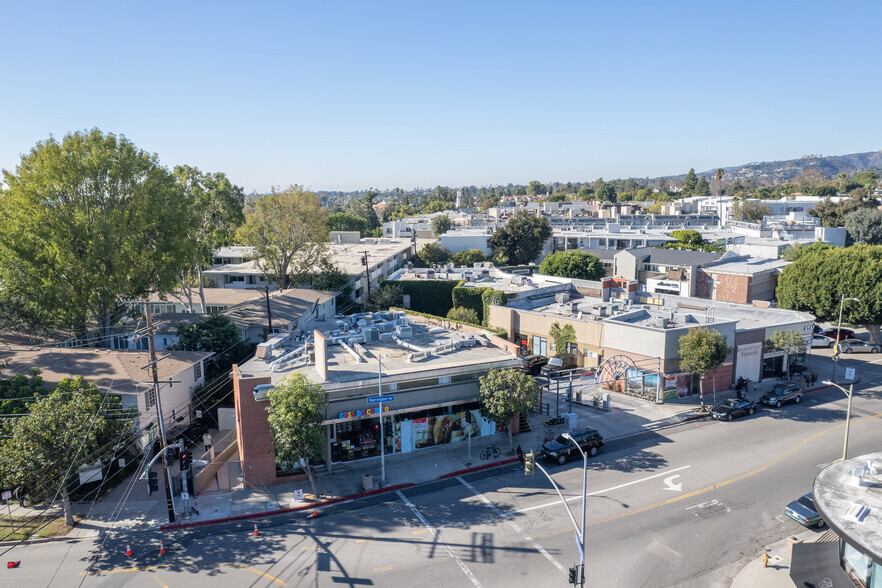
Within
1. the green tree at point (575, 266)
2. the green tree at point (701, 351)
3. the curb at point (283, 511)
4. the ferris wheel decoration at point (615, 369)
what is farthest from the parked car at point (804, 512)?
the green tree at point (575, 266)

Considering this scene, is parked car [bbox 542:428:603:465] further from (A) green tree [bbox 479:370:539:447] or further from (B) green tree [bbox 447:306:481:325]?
(B) green tree [bbox 447:306:481:325]

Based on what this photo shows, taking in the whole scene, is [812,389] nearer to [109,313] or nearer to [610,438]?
[610,438]

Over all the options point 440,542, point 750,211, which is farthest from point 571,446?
point 750,211

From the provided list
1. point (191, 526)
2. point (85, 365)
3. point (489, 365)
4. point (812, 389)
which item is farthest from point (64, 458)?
point (812, 389)

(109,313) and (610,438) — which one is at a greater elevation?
(109,313)

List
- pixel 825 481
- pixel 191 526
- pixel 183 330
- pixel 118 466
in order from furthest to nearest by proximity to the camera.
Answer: pixel 183 330 → pixel 118 466 → pixel 191 526 → pixel 825 481

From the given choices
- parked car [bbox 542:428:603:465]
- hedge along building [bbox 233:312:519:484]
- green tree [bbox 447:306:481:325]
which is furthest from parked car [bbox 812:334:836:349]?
hedge along building [bbox 233:312:519:484]

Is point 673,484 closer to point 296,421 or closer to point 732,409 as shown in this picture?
point 732,409

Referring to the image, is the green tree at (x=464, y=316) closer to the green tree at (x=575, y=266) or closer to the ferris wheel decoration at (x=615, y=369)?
the ferris wheel decoration at (x=615, y=369)
